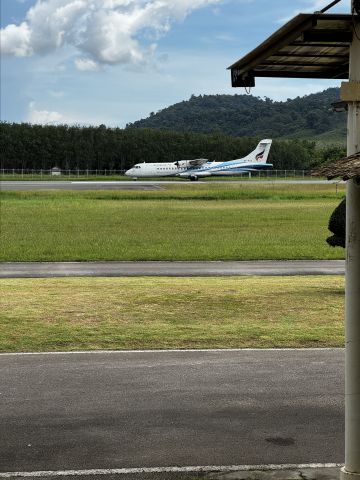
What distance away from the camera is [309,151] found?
611 feet

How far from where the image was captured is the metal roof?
6.38 m

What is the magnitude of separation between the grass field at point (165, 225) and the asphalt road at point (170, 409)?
59.3ft

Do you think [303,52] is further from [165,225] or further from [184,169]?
[184,169]

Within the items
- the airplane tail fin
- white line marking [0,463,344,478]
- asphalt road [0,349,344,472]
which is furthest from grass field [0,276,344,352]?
the airplane tail fin

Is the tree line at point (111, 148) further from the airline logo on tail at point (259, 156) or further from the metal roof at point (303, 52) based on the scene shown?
the metal roof at point (303, 52)

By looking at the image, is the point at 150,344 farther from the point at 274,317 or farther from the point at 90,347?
the point at 274,317

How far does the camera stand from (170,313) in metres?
17.8

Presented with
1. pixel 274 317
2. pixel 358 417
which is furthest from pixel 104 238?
pixel 358 417

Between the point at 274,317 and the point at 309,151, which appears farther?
the point at 309,151

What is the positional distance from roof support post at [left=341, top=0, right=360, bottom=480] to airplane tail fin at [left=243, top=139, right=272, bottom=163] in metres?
105

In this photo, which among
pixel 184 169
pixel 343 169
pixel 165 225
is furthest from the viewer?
pixel 184 169

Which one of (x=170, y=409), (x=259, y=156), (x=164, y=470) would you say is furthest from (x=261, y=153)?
(x=164, y=470)

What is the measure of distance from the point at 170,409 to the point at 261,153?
10334 cm

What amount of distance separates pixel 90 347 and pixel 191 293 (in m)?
7.16
